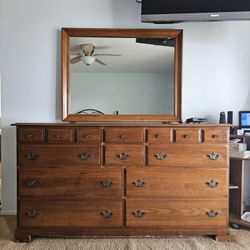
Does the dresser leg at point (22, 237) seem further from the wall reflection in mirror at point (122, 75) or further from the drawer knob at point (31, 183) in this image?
the wall reflection in mirror at point (122, 75)

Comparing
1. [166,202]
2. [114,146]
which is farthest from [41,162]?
[166,202]

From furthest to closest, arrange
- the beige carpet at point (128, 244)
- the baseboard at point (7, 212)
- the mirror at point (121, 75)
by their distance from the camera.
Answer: the baseboard at point (7, 212), the mirror at point (121, 75), the beige carpet at point (128, 244)

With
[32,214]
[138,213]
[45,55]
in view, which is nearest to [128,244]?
[138,213]

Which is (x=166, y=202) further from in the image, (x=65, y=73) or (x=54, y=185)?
(x=65, y=73)

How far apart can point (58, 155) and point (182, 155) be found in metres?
1.00

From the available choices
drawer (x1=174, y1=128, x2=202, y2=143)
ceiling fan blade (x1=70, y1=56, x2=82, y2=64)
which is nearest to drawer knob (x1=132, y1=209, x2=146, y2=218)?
drawer (x1=174, y1=128, x2=202, y2=143)

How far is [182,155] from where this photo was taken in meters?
2.20

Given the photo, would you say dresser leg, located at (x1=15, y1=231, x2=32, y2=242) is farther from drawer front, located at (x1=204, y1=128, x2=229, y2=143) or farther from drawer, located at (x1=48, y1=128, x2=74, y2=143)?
drawer front, located at (x1=204, y1=128, x2=229, y2=143)

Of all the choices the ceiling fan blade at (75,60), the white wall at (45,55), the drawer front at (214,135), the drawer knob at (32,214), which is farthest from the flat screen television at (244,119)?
the drawer knob at (32,214)

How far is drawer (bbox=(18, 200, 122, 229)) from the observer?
2.19 metres

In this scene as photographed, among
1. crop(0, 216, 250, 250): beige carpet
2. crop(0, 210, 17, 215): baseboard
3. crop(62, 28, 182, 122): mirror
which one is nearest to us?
crop(0, 216, 250, 250): beige carpet

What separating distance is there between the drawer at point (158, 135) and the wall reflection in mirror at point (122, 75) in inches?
17.5

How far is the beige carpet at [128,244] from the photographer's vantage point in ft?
6.95

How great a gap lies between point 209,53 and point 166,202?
1.54 metres
